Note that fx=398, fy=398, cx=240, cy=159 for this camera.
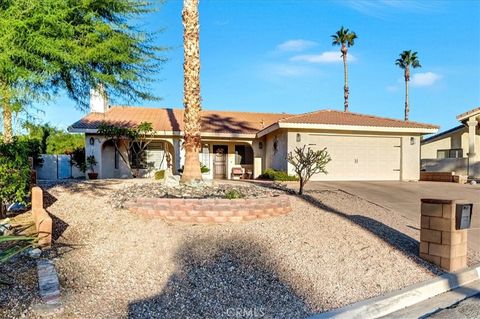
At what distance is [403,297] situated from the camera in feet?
18.0

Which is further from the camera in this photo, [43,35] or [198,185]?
[198,185]

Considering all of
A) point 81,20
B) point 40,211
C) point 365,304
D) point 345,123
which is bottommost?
point 365,304

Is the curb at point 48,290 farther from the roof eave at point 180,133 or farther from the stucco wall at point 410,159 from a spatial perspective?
the stucco wall at point 410,159

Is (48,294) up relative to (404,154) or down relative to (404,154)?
down

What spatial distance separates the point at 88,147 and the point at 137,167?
9.11 feet

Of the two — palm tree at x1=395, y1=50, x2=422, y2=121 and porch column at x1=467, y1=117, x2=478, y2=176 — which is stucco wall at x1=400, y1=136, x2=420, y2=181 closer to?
porch column at x1=467, y1=117, x2=478, y2=176

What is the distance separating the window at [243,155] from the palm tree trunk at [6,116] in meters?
15.0

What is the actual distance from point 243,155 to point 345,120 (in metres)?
6.53

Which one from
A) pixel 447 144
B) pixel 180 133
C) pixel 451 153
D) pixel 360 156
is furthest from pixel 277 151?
pixel 447 144

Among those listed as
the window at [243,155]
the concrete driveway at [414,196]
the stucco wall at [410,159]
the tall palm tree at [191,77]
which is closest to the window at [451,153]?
the stucco wall at [410,159]

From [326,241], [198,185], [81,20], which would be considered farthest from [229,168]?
[326,241]

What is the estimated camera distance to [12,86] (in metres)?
8.41

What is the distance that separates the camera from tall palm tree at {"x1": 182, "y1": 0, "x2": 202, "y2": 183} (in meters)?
11.2

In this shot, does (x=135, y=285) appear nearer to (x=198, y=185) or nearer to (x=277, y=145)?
(x=198, y=185)
